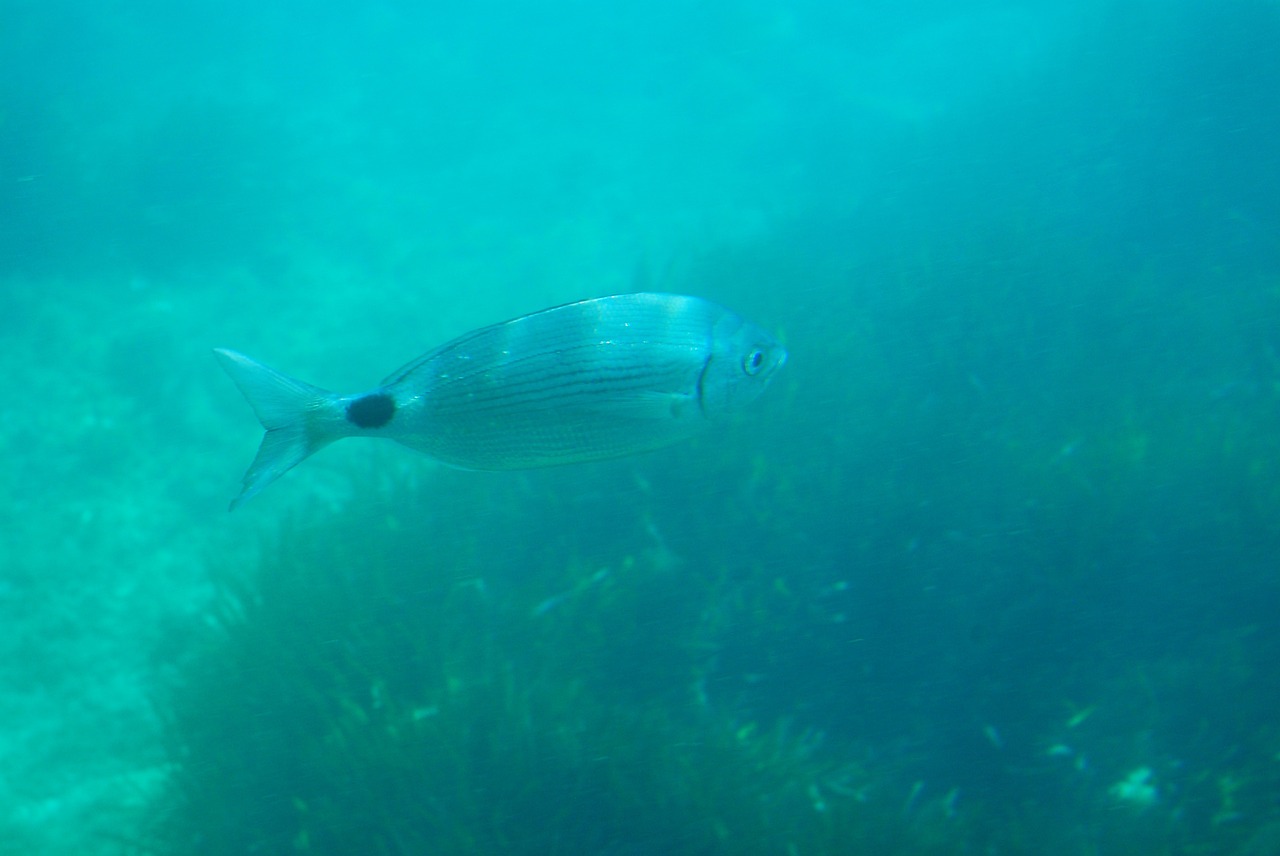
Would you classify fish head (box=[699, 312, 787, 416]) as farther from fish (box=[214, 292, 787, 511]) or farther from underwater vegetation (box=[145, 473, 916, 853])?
underwater vegetation (box=[145, 473, 916, 853])

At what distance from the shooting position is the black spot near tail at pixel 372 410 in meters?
1.83

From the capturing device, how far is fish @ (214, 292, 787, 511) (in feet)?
6.05

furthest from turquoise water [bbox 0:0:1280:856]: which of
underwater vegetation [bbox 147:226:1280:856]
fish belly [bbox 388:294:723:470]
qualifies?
fish belly [bbox 388:294:723:470]

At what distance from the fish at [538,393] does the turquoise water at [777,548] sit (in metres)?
2.16

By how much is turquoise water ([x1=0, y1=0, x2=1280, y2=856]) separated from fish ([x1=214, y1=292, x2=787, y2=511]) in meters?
2.16

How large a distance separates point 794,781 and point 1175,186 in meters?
9.26

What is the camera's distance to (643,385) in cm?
186

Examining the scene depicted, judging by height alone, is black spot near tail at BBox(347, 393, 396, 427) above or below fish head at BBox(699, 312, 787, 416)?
below

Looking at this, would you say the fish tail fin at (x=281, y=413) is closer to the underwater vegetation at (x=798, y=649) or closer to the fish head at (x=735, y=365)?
the fish head at (x=735, y=365)

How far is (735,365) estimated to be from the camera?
1.92 meters

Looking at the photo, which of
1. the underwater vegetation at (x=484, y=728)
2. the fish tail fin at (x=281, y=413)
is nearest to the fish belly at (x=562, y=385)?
the fish tail fin at (x=281, y=413)

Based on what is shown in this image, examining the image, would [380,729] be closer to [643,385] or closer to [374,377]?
[643,385]

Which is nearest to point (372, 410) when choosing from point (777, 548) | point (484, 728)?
point (484, 728)

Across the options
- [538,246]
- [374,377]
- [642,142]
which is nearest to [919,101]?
[642,142]
